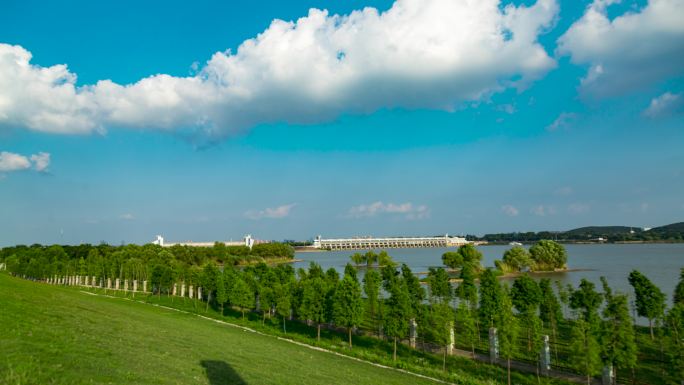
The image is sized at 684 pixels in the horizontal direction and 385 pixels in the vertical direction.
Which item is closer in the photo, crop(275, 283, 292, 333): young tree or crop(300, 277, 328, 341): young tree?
crop(300, 277, 328, 341): young tree

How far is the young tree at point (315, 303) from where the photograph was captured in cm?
4753

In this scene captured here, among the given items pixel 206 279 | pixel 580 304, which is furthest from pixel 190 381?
pixel 206 279

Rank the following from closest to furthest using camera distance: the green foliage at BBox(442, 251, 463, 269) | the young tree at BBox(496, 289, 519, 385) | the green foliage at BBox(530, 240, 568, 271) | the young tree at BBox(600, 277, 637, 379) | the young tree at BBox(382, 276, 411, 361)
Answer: the young tree at BBox(600, 277, 637, 379) → the young tree at BBox(496, 289, 519, 385) → the young tree at BBox(382, 276, 411, 361) → the green foliage at BBox(530, 240, 568, 271) → the green foliage at BBox(442, 251, 463, 269)

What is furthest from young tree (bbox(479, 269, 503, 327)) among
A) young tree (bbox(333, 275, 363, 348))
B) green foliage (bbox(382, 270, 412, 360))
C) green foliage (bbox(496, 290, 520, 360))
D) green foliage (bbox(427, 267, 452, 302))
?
green foliage (bbox(427, 267, 452, 302))

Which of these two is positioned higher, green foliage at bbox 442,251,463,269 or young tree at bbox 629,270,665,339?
young tree at bbox 629,270,665,339

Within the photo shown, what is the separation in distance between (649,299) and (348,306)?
3296 cm

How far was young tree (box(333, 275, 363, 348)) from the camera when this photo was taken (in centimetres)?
4384

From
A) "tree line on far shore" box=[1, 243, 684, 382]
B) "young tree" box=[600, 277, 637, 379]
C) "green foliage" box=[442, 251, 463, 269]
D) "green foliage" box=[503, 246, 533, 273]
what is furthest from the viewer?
"green foliage" box=[442, 251, 463, 269]

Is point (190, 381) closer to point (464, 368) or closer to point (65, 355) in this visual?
point (65, 355)

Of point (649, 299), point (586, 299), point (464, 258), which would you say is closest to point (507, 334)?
point (586, 299)

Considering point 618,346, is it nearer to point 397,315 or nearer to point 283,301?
point 397,315

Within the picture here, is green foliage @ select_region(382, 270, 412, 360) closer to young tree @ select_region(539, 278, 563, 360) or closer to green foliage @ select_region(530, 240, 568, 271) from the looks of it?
young tree @ select_region(539, 278, 563, 360)

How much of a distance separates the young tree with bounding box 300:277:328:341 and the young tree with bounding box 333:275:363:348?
3101mm

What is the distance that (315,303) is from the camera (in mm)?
48406
